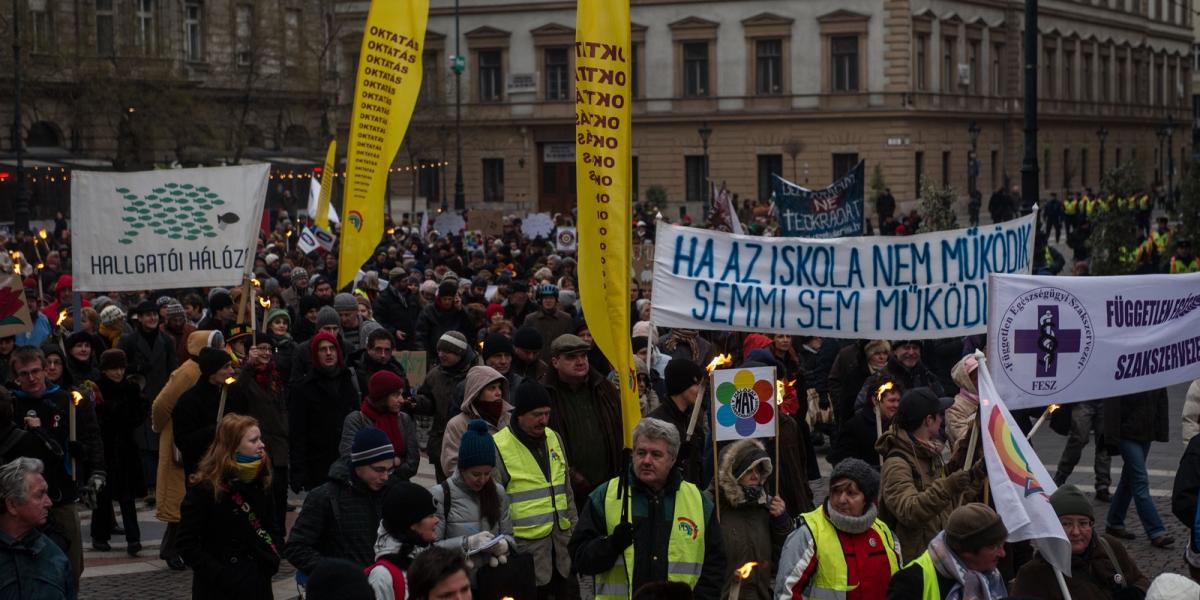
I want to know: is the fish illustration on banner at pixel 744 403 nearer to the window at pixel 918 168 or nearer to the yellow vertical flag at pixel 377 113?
the yellow vertical flag at pixel 377 113

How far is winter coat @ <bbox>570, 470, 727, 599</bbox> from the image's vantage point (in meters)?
6.68

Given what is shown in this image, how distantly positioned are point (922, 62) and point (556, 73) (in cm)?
1307

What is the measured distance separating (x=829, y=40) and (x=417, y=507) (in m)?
54.6

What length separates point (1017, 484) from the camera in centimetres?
662

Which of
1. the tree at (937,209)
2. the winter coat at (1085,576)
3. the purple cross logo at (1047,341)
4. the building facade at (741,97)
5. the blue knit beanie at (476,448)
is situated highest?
the building facade at (741,97)

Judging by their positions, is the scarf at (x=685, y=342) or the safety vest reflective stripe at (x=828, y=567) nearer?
the safety vest reflective stripe at (x=828, y=567)

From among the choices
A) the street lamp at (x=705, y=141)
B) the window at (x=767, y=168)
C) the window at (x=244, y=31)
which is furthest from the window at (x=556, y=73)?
the window at (x=244, y=31)

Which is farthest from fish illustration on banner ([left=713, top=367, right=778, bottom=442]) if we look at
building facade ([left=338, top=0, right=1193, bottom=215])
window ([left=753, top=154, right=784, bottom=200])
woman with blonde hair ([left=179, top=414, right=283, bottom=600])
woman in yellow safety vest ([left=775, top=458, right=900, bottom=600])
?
window ([left=753, top=154, right=784, bottom=200])

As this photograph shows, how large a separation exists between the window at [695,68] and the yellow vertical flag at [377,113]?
162 ft

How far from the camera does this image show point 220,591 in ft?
23.6

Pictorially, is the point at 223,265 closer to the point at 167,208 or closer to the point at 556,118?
the point at 167,208

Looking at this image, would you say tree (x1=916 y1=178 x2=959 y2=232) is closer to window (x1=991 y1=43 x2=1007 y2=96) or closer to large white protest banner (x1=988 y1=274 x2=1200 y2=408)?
large white protest banner (x1=988 y1=274 x2=1200 y2=408)

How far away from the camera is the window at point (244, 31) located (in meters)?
54.8

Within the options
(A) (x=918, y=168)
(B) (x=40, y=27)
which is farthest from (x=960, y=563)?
(A) (x=918, y=168)
